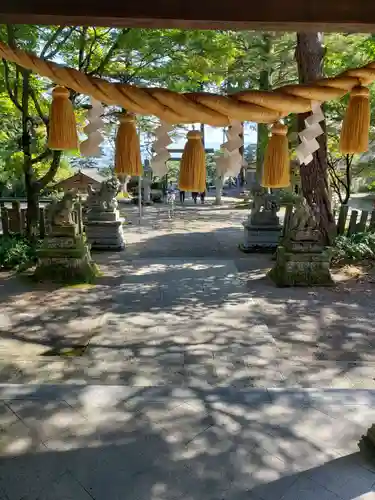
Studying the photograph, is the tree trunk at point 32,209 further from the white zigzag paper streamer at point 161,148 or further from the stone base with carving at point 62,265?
the white zigzag paper streamer at point 161,148

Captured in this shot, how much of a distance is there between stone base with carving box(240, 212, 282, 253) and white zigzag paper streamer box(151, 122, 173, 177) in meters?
9.24

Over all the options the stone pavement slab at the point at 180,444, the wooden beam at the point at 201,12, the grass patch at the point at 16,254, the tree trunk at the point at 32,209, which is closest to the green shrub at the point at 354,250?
the stone pavement slab at the point at 180,444

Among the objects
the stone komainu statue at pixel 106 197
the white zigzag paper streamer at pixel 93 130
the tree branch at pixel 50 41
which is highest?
the tree branch at pixel 50 41

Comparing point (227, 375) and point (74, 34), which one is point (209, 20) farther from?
point (74, 34)

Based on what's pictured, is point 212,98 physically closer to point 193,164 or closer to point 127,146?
point 193,164

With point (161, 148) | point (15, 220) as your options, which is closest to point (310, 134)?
point (161, 148)

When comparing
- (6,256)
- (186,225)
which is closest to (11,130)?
(186,225)

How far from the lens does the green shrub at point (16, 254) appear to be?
9.04 metres

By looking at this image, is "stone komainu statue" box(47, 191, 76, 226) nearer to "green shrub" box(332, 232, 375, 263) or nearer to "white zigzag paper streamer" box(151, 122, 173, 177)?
"green shrub" box(332, 232, 375, 263)

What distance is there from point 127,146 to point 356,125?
1.22 meters

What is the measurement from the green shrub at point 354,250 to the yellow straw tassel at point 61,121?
8424mm

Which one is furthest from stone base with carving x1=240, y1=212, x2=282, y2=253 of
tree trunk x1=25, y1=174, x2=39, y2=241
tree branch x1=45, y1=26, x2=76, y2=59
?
A: tree branch x1=45, y1=26, x2=76, y2=59

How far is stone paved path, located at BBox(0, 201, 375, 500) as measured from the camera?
10.3ft

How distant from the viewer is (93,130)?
241cm
